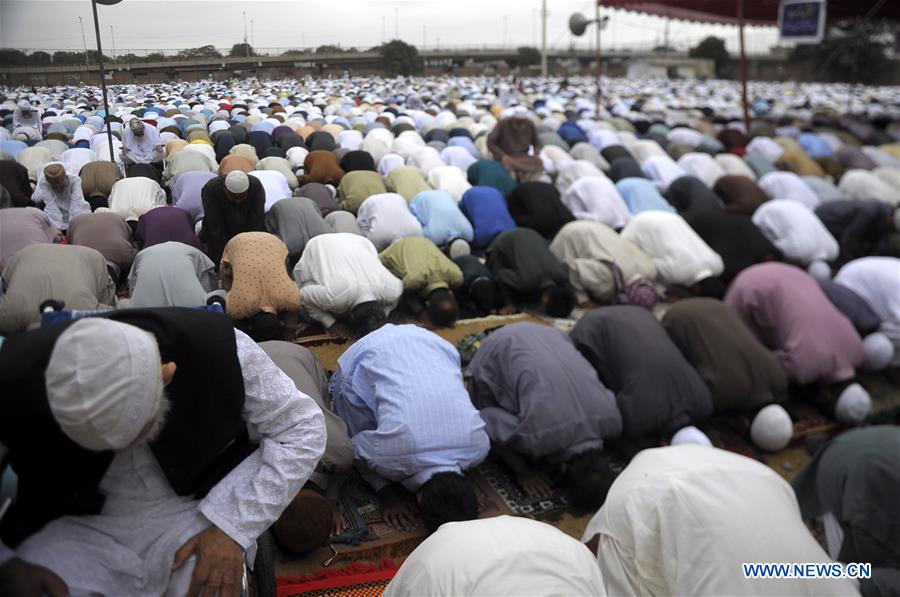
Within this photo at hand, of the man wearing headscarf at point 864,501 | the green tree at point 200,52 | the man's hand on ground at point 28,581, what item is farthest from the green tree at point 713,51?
the man's hand on ground at point 28,581

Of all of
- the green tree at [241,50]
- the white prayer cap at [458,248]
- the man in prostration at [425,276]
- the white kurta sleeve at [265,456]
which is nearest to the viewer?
the white kurta sleeve at [265,456]

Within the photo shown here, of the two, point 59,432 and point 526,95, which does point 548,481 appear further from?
point 526,95

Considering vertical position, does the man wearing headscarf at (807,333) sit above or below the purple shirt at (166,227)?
below

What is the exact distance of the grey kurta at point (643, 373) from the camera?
10.2 feet

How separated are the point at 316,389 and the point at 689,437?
1.84 m

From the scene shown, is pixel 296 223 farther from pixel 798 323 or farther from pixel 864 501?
pixel 798 323

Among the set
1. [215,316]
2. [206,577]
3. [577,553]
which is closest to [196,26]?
[215,316]

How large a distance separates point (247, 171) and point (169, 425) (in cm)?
157

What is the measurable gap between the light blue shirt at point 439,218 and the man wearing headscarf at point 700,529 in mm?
3125

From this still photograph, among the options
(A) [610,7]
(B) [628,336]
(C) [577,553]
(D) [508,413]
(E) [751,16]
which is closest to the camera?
(C) [577,553]

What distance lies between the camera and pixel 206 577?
1.44 metres

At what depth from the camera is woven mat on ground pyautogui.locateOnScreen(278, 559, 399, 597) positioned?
2.16m

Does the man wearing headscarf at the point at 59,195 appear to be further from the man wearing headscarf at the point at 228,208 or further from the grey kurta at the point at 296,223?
the grey kurta at the point at 296,223

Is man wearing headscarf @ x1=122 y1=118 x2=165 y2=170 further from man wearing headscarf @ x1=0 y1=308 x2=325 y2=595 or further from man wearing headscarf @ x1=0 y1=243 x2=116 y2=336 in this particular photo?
man wearing headscarf @ x1=0 y1=308 x2=325 y2=595
